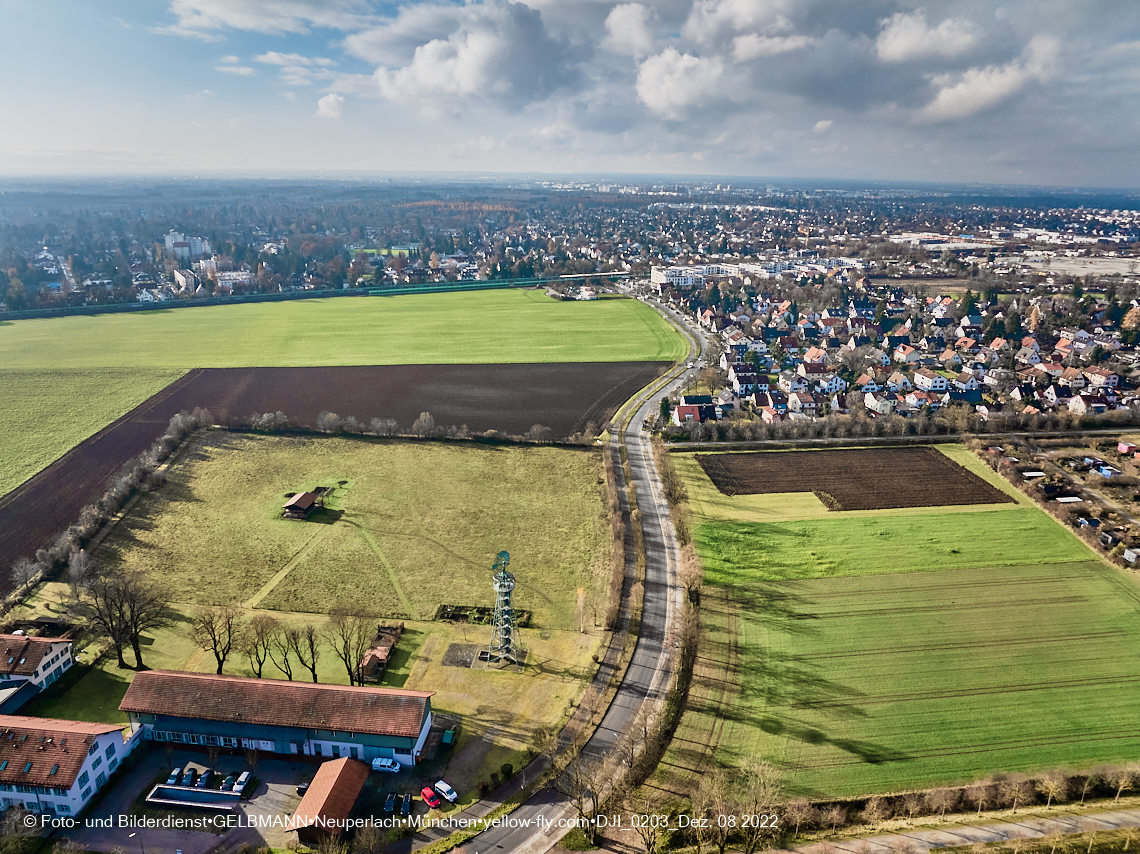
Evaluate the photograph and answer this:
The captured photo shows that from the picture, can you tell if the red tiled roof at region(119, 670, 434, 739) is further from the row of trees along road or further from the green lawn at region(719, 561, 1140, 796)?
the green lawn at region(719, 561, 1140, 796)

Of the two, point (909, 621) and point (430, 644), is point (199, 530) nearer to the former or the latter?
point (430, 644)

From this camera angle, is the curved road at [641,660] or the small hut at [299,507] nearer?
the curved road at [641,660]

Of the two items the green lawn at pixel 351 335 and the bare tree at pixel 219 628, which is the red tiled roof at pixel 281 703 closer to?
the bare tree at pixel 219 628

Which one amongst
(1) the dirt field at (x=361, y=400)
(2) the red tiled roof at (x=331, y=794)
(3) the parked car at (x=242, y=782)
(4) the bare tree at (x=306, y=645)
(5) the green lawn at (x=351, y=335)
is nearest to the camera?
(2) the red tiled roof at (x=331, y=794)

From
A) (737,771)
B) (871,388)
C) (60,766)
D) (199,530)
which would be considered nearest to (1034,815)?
(737,771)

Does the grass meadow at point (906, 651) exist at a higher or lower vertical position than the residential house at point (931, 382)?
lower

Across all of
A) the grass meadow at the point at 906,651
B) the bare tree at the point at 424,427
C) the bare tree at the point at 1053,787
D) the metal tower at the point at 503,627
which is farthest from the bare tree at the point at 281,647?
the bare tree at the point at 1053,787
